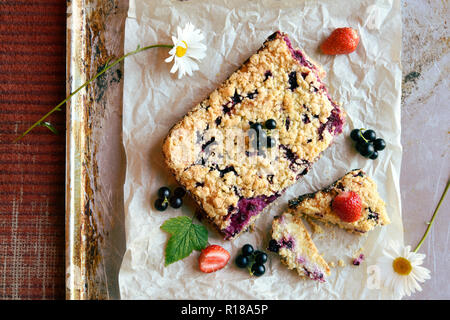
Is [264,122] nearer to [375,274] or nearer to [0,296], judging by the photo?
[375,274]

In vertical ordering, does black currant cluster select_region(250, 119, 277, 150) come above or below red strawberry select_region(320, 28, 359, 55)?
below

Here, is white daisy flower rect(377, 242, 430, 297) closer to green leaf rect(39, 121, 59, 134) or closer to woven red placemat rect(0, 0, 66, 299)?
woven red placemat rect(0, 0, 66, 299)

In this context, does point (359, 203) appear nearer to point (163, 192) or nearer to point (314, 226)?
point (314, 226)

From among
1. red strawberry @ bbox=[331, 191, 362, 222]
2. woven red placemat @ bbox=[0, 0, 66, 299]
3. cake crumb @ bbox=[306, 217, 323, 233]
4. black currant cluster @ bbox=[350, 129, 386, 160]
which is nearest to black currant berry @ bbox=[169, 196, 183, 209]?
woven red placemat @ bbox=[0, 0, 66, 299]

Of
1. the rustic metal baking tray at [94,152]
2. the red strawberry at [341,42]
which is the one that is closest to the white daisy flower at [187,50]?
the rustic metal baking tray at [94,152]

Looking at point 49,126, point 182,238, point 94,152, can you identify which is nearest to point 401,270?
point 182,238

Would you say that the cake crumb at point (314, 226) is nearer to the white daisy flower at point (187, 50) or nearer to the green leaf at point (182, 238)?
the green leaf at point (182, 238)
